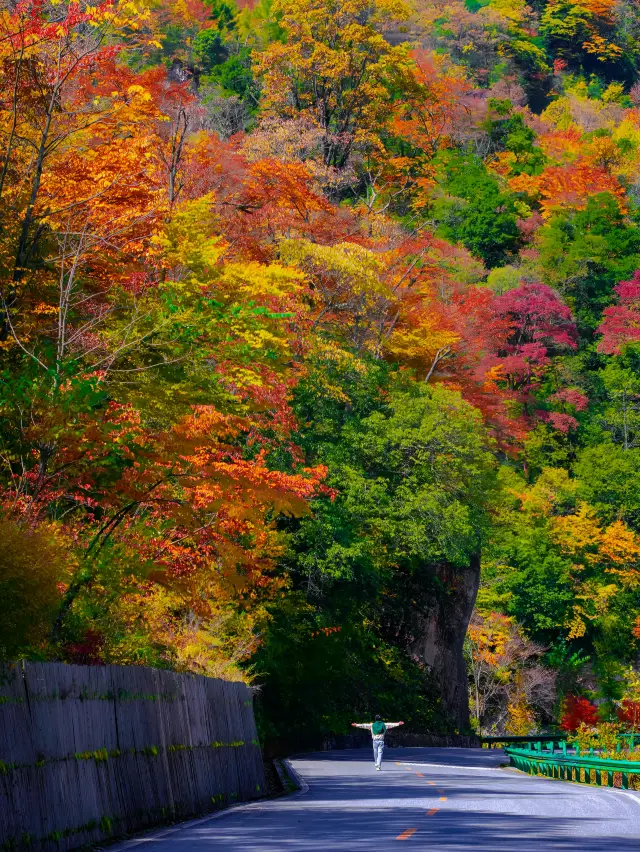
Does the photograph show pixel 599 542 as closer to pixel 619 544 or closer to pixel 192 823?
pixel 619 544

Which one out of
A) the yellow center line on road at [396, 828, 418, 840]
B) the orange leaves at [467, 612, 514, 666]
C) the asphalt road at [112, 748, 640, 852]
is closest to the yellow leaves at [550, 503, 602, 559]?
the orange leaves at [467, 612, 514, 666]

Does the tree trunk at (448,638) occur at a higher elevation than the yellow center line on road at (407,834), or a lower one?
higher

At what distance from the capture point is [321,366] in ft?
151

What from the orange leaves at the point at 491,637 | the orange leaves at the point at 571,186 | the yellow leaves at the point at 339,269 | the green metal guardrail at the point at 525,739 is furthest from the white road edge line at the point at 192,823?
the orange leaves at the point at 571,186

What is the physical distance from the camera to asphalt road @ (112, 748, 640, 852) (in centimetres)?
1341

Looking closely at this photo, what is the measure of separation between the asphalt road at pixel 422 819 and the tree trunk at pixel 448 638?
29691 millimetres

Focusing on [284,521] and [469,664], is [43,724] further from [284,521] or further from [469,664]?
[469,664]

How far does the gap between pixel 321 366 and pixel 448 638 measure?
19.1m

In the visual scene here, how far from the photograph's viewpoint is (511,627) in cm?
6981

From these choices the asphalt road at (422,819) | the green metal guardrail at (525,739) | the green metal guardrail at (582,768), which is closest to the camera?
the asphalt road at (422,819)

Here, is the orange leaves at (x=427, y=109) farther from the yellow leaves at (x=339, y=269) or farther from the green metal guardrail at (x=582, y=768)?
the green metal guardrail at (x=582, y=768)

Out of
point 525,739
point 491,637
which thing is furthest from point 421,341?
point 491,637

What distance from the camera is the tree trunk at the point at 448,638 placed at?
58938mm

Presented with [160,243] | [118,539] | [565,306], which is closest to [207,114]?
[565,306]
